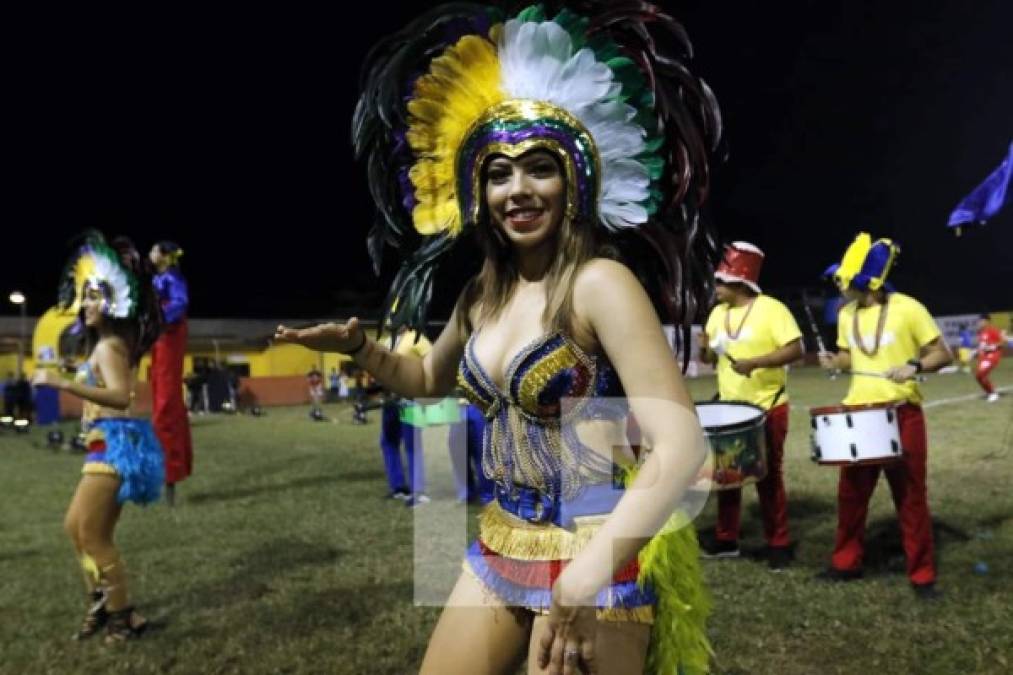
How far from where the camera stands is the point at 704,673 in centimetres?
208

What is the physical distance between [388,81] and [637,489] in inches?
54.1

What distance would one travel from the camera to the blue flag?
5.99 metres

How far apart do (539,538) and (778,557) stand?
437cm

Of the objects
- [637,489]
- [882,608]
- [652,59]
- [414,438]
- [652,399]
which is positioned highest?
[652,59]

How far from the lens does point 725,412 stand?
219 inches

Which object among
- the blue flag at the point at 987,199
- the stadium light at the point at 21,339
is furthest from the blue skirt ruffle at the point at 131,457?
the stadium light at the point at 21,339

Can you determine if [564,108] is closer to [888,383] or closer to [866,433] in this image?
[866,433]

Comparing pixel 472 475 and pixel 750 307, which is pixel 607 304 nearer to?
pixel 750 307

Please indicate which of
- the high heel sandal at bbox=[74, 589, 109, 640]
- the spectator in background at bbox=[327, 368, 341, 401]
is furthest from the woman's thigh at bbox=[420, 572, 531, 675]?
the spectator in background at bbox=[327, 368, 341, 401]

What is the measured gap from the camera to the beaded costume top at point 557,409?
195 centimetres

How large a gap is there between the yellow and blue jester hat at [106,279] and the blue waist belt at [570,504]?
12.0 ft

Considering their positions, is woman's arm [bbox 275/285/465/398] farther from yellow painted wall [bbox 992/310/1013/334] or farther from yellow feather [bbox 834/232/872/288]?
yellow painted wall [bbox 992/310/1013/334]

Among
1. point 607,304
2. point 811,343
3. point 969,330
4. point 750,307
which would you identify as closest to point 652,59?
point 607,304

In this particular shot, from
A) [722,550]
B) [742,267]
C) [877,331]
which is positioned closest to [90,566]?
[722,550]
